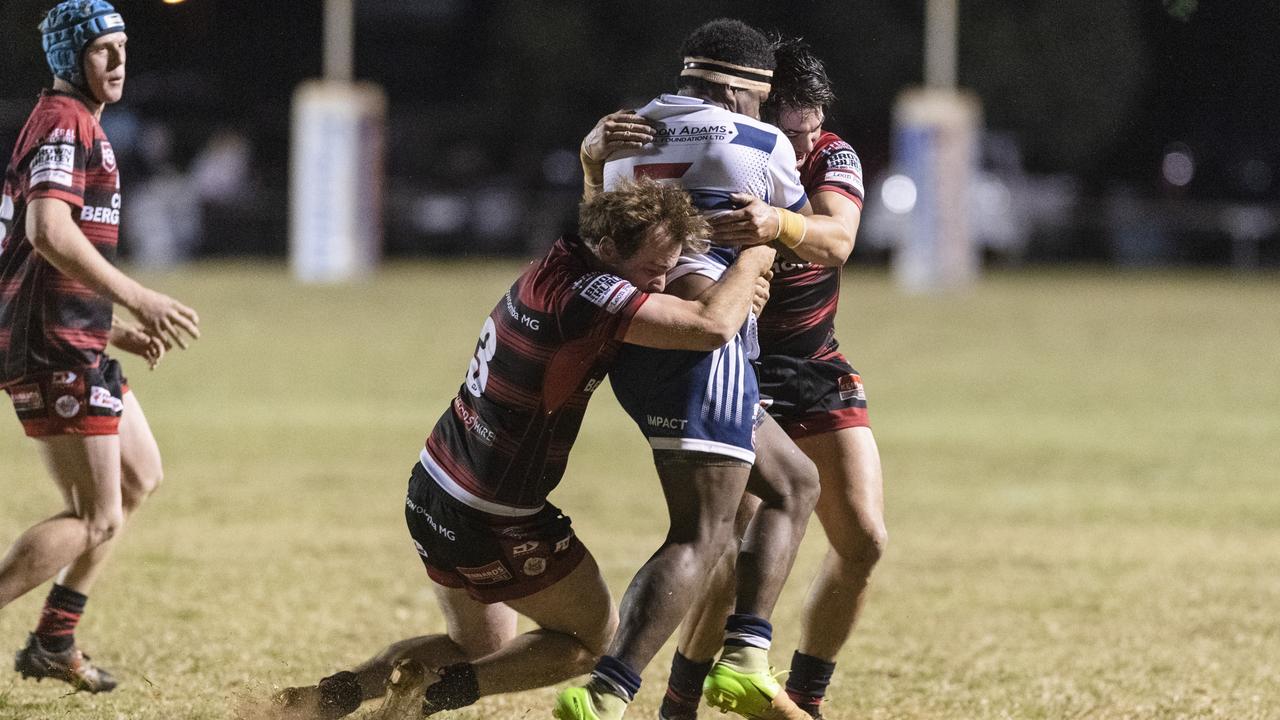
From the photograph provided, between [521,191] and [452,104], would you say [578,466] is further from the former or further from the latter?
[452,104]

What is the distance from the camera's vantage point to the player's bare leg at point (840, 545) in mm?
5699

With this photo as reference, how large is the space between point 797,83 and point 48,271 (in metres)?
2.42

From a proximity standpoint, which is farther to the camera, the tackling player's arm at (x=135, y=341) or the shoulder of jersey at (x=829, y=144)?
the tackling player's arm at (x=135, y=341)

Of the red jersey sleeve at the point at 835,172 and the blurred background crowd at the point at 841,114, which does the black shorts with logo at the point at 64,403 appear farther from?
the blurred background crowd at the point at 841,114

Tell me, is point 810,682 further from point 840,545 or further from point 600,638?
point 600,638

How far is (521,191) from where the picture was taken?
37.2 metres

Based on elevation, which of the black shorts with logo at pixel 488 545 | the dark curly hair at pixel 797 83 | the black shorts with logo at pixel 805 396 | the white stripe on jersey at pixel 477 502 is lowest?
the black shorts with logo at pixel 488 545

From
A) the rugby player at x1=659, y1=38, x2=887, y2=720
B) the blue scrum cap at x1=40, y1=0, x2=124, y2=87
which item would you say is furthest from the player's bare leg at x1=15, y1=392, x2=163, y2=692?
the rugby player at x1=659, y1=38, x2=887, y2=720

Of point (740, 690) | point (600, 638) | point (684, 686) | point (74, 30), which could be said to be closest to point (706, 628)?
point (684, 686)

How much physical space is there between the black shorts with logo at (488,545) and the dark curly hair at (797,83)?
1.50m

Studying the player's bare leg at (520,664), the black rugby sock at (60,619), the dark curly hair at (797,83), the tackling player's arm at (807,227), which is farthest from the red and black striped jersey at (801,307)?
the black rugby sock at (60,619)

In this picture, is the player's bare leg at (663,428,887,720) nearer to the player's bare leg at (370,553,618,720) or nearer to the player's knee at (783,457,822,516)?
the player's knee at (783,457,822,516)

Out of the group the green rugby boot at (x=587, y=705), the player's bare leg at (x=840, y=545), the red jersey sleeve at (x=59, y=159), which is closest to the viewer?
the green rugby boot at (x=587, y=705)

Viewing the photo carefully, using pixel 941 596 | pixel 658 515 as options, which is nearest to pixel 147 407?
pixel 658 515
